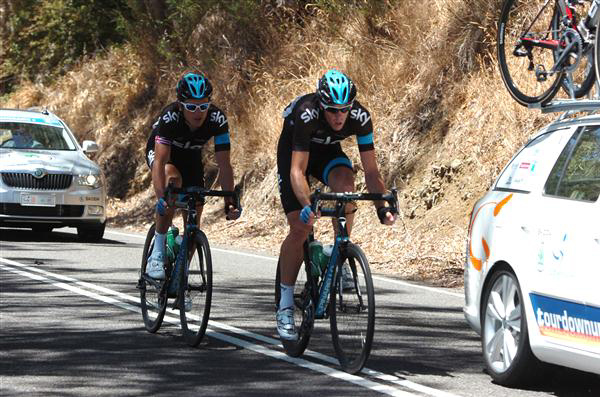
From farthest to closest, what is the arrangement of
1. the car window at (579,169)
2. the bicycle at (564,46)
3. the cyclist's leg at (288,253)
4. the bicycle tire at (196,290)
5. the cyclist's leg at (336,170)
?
the bicycle at (564,46) → the bicycle tire at (196,290) → the cyclist's leg at (336,170) → the cyclist's leg at (288,253) → the car window at (579,169)

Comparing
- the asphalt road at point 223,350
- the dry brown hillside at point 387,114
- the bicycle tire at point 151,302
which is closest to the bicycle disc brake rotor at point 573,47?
the asphalt road at point 223,350

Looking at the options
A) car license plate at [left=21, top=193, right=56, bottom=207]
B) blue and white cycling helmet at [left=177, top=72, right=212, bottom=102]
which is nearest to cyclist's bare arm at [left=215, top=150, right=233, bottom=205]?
blue and white cycling helmet at [left=177, top=72, right=212, bottom=102]

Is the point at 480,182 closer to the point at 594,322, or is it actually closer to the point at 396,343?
the point at 396,343

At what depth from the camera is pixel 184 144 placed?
31.2 feet

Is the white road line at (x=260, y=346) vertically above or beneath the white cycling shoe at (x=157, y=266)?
beneath

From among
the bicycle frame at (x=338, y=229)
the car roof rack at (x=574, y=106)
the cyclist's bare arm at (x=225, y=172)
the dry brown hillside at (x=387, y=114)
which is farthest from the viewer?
the dry brown hillside at (x=387, y=114)

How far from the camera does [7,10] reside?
40.2 m

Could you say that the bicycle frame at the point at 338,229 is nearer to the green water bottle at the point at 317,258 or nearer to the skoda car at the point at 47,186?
the green water bottle at the point at 317,258

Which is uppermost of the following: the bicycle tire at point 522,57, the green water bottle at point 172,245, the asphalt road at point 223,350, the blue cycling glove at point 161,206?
the bicycle tire at point 522,57

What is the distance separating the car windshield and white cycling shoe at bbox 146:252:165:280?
967 cm

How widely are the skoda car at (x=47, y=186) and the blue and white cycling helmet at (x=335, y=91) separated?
10.8m

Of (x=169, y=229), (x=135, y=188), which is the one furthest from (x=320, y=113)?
(x=135, y=188)

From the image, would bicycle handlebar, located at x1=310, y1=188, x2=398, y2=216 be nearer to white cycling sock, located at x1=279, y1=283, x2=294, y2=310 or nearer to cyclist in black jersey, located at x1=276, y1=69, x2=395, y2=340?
cyclist in black jersey, located at x1=276, y1=69, x2=395, y2=340

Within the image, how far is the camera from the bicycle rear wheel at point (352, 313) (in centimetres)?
742
